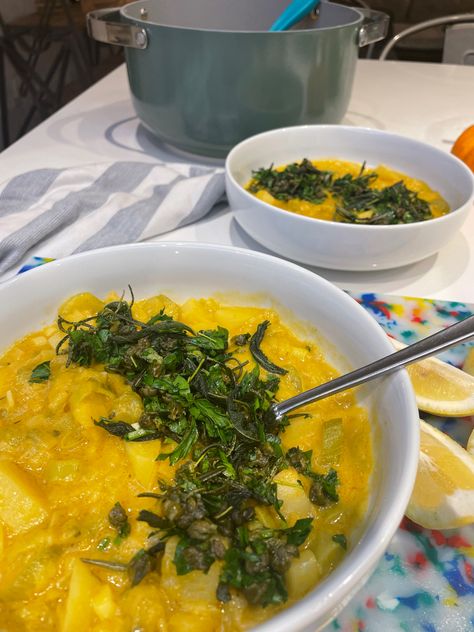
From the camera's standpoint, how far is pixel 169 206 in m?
2.02

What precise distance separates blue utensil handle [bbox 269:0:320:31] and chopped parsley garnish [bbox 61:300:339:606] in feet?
5.59

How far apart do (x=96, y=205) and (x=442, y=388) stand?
142 cm

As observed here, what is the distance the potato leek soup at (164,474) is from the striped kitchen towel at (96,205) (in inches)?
22.2

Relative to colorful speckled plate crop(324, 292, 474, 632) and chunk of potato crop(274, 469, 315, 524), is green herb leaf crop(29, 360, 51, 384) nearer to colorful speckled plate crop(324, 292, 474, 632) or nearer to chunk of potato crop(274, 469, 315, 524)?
chunk of potato crop(274, 469, 315, 524)

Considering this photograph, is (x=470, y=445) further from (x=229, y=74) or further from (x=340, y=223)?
(x=229, y=74)

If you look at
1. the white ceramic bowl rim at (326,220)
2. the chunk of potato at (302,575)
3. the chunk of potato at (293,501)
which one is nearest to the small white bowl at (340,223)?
the white ceramic bowl rim at (326,220)

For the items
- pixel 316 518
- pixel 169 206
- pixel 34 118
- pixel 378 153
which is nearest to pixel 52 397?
pixel 316 518

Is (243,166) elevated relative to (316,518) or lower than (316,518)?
elevated

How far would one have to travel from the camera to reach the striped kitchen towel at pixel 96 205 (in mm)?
1863

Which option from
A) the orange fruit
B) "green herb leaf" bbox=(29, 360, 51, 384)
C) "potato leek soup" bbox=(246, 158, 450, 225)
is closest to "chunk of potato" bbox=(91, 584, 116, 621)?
"green herb leaf" bbox=(29, 360, 51, 384)

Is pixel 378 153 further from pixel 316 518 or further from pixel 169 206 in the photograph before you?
pixel 316 518

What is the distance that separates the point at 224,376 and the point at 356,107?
251cm

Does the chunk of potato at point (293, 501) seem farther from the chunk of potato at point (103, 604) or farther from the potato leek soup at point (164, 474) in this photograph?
the chunk of potato at point (103, 604)

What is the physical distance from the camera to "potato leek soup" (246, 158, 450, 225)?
190 cm
